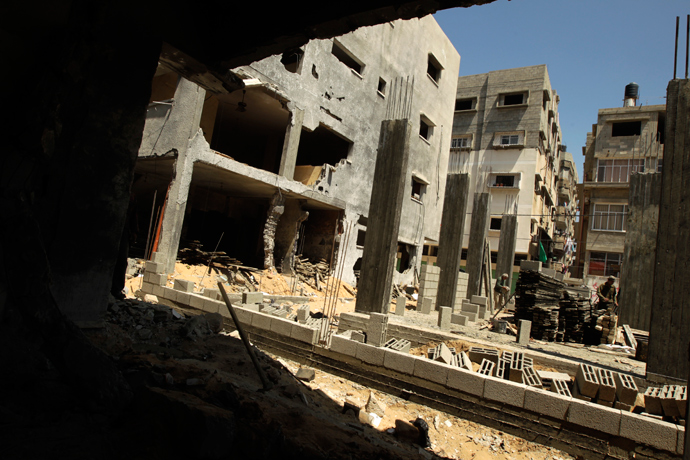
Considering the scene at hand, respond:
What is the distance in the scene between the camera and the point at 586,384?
5801 mm

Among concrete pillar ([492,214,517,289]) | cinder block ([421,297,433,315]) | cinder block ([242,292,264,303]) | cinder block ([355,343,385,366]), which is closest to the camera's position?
cinder block ([355,343,385,366])

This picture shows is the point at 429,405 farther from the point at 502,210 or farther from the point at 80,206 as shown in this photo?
the point at 502,210

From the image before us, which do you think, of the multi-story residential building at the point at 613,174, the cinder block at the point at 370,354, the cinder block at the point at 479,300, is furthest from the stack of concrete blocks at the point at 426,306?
the multi-story residential building at the point at 613,174

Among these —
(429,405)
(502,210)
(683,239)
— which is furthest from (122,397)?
(502,210)

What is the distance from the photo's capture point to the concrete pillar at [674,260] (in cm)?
630

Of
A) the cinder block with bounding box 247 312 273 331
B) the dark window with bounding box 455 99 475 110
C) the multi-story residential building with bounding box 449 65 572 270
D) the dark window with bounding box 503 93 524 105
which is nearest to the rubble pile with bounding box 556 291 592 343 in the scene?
the cinder block with bounding box 247 312 273 331

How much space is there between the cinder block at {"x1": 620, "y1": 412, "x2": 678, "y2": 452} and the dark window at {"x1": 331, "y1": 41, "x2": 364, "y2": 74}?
52.1ft

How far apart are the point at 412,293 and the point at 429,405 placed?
587 inches

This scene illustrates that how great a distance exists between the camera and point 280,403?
3910 mm

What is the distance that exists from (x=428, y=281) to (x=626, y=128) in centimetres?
2652

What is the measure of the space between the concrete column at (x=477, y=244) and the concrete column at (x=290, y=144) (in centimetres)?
749

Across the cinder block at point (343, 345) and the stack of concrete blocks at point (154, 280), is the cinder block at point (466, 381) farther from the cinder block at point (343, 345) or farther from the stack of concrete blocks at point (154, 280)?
the stack of concrete blocks at point (154, 280)

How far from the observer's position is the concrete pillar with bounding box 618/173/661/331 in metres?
A: 14.6

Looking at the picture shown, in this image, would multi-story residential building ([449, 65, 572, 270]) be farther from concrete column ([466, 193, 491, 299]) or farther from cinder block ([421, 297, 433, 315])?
cinder block ([421, 297, 433, 315])
